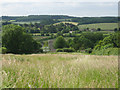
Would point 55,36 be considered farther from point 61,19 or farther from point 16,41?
point 16,41

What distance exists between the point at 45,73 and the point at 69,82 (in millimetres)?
678

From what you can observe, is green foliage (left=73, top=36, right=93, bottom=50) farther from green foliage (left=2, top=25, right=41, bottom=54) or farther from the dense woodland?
green foliage (left=2, top=25, right=41, bottom=54)

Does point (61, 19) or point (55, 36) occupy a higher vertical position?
point (61, 19)

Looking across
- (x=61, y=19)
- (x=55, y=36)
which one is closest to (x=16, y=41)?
(x=55, y=36)

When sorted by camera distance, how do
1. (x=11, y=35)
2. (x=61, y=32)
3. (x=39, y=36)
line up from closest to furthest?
(x=11, y=35) < (x=39, y=36) < (x=61, y=32)

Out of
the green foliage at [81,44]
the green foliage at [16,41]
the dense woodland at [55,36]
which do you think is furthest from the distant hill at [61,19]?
the green foliage at [16,41]

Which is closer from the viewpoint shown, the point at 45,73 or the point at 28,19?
the point at 45,73

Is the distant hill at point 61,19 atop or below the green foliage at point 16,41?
atop

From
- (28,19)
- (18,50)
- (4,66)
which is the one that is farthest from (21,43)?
(28,19)

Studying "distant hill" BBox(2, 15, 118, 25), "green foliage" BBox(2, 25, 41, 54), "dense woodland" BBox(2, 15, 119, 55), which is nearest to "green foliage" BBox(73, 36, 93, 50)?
"dense woodland" BBox(2, 15, 119, 55)

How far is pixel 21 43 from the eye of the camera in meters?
52.6

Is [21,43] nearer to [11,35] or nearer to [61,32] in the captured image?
[11,35]

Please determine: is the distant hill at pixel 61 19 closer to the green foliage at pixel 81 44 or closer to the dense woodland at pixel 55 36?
the dense woodland at pixel 55 36

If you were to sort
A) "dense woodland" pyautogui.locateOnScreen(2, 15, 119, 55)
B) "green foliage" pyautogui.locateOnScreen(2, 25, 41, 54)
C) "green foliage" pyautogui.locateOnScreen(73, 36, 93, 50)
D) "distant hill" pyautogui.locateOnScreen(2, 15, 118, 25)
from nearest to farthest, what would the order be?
"green foliage" pyautogui.locateOnScreen(2, 25, 41, 54) < "dense woodland" pyautogui.locateOnScreen(2, 15, 119, 55) < "green foliage" pyautogui.locateOnScreen(73, 36, 93, 50) < "distant hill" pyautogui.locateOnScreen(2, 15, 118, 25)
